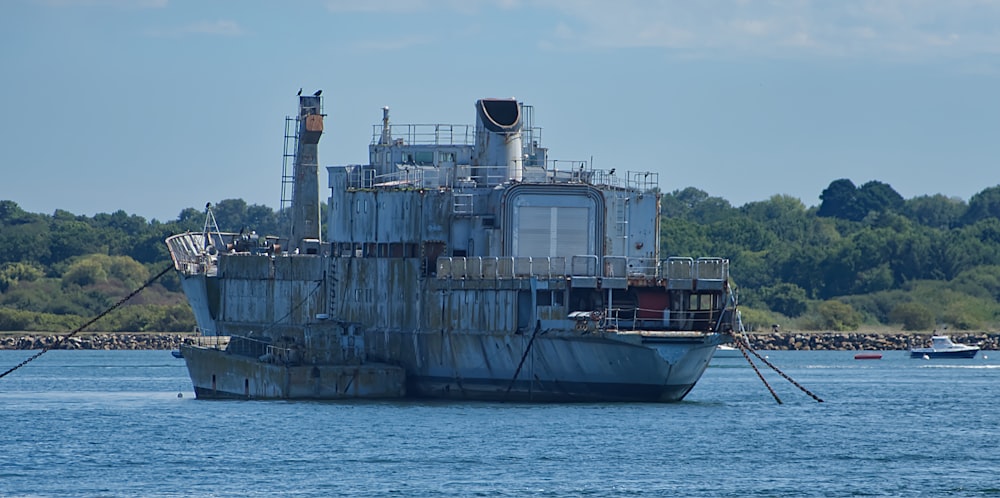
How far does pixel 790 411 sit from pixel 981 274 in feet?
344

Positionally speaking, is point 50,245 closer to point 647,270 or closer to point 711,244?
point 711,244

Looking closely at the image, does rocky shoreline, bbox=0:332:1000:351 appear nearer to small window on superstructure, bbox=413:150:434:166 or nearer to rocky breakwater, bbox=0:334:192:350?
rocky breakwater, bbox=0:334:192:350

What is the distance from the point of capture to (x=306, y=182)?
84062mm

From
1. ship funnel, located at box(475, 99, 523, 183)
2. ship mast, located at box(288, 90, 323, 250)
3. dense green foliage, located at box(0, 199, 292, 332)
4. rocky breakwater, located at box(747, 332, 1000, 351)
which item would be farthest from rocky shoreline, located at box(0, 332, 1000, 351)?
ship funnel, located at box(475, 99, 523, 183)

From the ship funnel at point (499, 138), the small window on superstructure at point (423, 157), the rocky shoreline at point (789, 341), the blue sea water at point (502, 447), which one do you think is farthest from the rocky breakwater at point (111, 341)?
the ship funnel at point (499, 138)

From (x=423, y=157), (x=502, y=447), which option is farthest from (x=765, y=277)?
(x=502, y=447)

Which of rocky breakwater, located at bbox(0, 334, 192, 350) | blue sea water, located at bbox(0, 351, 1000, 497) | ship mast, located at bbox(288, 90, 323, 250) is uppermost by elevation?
ship mast, located at bbox(288, 90, 323, 250)

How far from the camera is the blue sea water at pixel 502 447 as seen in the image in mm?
46781

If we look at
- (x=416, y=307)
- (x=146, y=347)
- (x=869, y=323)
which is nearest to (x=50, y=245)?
(x=146, y=347)

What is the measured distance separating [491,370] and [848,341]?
3282 inches

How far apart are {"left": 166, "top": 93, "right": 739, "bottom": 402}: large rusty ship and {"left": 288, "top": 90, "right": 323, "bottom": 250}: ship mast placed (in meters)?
9.09

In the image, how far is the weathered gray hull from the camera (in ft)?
201

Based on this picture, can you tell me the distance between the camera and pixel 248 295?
76.3m

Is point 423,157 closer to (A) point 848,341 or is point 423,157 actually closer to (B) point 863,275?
(A) point 848,341
